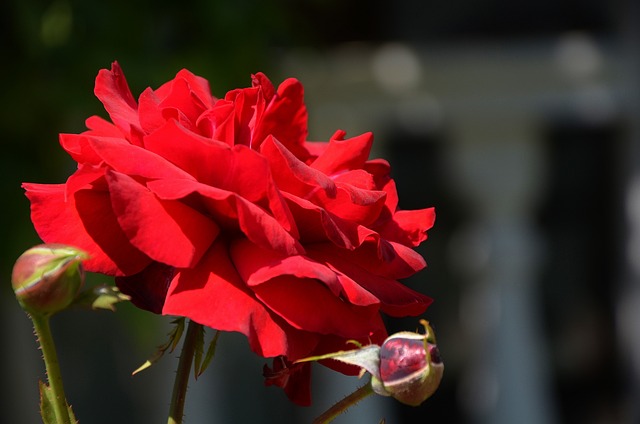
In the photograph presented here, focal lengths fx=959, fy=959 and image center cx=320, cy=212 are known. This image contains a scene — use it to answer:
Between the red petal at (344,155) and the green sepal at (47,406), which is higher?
the red petal at (344,155)

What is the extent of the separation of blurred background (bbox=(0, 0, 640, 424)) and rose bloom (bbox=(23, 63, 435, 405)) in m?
2.05

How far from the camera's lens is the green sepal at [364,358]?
45 centimetres

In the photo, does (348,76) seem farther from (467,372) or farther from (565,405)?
(565,405)

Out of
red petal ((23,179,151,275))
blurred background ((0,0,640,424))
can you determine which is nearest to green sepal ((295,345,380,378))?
red petal ((23,179,151,275))

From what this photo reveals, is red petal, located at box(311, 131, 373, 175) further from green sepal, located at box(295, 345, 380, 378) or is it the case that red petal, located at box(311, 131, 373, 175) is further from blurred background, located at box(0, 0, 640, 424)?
blurred background, located at box(0, 0, 640, 424)

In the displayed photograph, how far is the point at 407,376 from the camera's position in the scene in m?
0.45

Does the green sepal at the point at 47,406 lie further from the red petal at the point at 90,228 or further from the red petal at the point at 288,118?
the red petal at the point at 288,118

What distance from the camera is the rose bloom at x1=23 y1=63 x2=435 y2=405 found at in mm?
454

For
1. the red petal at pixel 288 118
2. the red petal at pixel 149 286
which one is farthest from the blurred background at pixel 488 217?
the red petal at pixel 149 286

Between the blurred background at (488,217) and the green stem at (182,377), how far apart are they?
212 centimetres

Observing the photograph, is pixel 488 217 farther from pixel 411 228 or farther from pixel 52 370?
pixel 52 370

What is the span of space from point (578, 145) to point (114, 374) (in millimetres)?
1485

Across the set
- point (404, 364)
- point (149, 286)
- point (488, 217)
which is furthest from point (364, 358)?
point (488, 217)

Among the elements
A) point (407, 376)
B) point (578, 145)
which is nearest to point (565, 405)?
point (578, 145)
